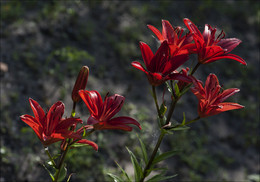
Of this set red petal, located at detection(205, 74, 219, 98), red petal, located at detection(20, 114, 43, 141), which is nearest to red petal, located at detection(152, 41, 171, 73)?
red petal, located at detection(205, 74, 219, 98)

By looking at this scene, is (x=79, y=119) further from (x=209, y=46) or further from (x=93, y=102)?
(x=209, y=46)

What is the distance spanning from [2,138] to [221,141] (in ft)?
7.55

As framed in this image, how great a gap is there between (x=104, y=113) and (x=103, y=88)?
7.29 feet

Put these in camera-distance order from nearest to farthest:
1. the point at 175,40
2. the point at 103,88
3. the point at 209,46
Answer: the point at 209,46 → the point at 175,40 → the point at 103,88

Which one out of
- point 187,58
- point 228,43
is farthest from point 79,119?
point 228,43

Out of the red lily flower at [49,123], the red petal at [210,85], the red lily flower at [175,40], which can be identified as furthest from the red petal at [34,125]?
the red petal at [210,85]

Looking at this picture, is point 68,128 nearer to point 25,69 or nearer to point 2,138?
point 2,138

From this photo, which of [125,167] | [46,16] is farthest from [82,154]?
[46,16]

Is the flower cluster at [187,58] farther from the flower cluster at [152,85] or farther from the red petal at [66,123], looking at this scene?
the red petal at [66,123]

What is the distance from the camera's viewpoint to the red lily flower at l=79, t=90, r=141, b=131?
1.28m

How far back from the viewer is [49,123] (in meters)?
1.35

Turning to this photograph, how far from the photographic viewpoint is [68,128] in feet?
4.33

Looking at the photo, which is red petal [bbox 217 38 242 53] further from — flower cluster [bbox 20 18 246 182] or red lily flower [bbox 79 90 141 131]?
red lily flower [bbox 79 90 141 131]

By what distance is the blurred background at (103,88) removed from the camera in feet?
9.23
